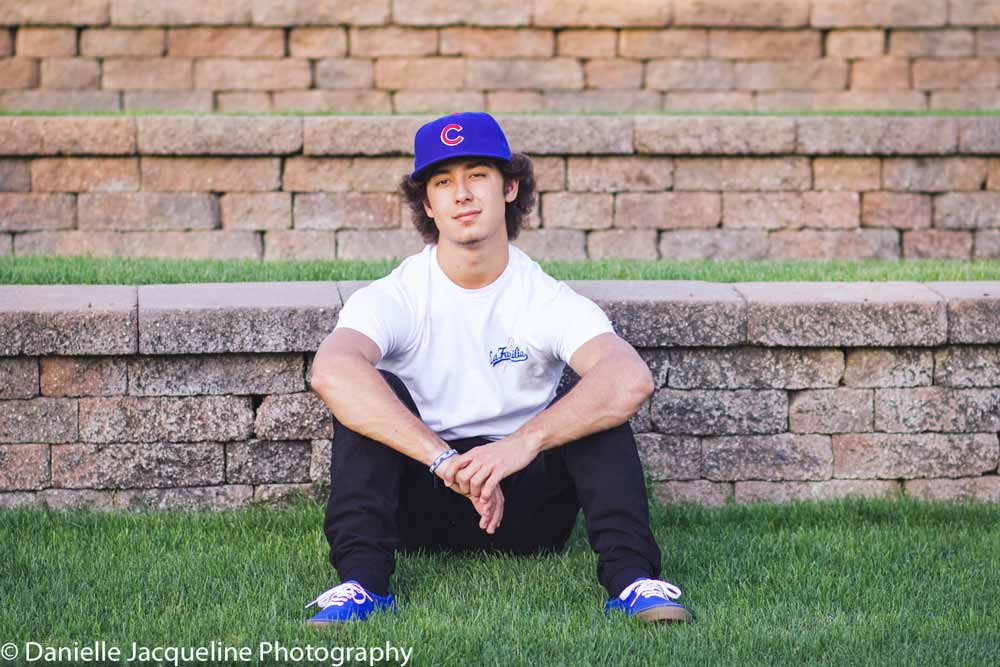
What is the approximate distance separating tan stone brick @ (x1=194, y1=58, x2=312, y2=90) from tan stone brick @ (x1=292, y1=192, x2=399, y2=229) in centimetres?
302

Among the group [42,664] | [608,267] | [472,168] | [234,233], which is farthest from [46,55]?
[42,664]

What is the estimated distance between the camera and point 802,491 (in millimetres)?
4691

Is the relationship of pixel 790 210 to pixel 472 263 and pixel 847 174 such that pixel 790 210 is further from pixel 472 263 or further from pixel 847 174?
pixel 472 263

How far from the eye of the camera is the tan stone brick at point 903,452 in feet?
15.4

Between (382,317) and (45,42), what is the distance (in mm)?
7231

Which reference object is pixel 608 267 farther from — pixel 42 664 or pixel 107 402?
pixel 42 664

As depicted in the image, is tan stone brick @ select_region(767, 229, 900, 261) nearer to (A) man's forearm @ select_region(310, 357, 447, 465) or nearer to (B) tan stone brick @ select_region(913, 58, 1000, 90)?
(B) tan stone brick @ select_region(913, 58, 1000, 90)

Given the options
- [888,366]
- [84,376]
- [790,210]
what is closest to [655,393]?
[888,366]

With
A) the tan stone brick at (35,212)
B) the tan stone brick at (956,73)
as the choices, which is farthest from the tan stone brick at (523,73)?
the tan stone brick at (35,212)

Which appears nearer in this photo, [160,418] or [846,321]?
[160,418]

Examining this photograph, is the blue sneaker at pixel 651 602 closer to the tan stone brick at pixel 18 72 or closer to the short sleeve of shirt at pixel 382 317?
the short sleeve of shirt at pixel 382 317

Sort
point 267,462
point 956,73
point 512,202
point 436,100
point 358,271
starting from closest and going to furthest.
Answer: point 512,202, point 267,462, point 358,271, point 436,100, point 956,73

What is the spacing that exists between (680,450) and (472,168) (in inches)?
59.5

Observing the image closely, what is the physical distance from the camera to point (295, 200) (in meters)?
7.23
